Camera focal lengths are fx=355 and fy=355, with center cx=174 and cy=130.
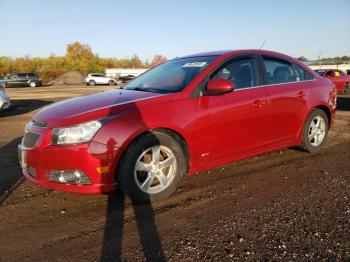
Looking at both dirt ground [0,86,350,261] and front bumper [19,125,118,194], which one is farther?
front bumper [19,125,118,194]

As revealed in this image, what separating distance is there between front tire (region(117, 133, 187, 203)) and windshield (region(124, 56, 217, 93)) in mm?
738

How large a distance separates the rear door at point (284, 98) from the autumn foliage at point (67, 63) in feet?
190

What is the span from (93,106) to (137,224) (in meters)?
1.37

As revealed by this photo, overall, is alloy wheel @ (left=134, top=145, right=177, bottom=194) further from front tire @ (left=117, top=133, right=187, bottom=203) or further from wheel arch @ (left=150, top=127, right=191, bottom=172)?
wheel arch @ (left=150, top=127, right=191, bottom=172)

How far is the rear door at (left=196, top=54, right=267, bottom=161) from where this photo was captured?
13.7 ft

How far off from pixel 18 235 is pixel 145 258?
1.27 meters

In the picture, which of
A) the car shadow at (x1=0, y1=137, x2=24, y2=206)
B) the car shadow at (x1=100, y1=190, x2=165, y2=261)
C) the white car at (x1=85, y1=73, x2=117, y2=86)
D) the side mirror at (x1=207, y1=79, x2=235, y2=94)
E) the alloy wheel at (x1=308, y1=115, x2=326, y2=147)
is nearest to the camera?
the car shadow at (x1=100, y1=190, x2=165, y2=261)

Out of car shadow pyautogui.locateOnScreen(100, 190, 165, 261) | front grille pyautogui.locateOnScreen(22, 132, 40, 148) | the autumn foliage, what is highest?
the autumn foliage

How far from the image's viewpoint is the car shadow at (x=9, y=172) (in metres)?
4.35

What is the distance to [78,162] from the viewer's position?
3.52m

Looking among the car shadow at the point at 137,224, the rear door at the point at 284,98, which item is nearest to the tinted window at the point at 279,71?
the rear door at the point at 284,98

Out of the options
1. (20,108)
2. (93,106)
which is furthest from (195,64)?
(20,108)

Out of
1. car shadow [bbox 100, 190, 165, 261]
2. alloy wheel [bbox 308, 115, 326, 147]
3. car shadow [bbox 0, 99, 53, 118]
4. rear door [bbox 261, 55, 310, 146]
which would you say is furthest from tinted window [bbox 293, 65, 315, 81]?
car shadow [bbox 0, 99, 53, 118]

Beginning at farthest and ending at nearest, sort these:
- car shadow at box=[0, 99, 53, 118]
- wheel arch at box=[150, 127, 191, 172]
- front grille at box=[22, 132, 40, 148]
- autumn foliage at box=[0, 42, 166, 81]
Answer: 1. autumn foliage at box=[0, 42, 166, 81]
2. car shadow at box=[0, 99, 53, 118]
3. wheel arch at box=[150, 127, 191, 172]
4. front grille at box=[22, 132, 40, 148]
